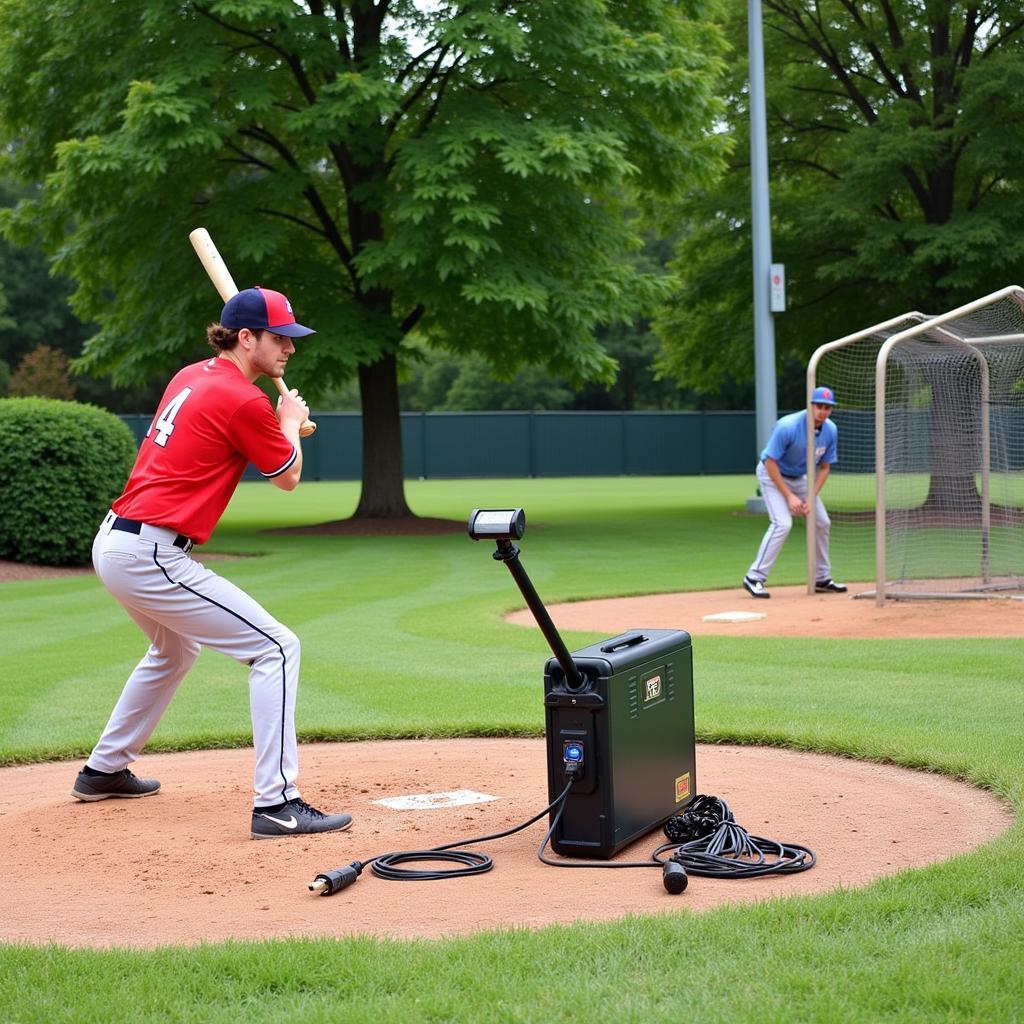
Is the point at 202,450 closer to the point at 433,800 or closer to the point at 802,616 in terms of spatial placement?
the point at 433,800

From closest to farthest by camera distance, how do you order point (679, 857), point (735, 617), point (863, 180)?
1. point (679, 857)
2. point (735, 617)
3. point (863, 180)

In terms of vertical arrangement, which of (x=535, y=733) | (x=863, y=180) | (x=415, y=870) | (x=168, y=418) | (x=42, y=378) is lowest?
(x=535, y=733)

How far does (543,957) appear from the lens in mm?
4211

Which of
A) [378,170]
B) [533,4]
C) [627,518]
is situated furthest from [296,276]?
[627,518]

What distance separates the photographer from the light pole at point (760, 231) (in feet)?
84.1

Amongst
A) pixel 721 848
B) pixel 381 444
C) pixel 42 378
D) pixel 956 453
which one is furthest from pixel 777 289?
pixel 42 378

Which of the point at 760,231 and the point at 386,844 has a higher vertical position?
the point at 760,231

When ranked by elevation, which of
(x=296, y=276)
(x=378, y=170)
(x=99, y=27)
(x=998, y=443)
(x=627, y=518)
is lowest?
(x=627, y=518)

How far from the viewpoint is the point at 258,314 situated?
6.28m

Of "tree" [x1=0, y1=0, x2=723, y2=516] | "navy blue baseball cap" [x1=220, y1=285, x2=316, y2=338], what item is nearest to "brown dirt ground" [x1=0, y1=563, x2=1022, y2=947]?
"navy blue baseball cap" [x1=220, y1=285, x2=316, y2=338]

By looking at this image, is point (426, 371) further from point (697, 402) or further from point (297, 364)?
Answer: point (297, 364)

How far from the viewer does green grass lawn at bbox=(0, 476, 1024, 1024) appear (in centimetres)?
390

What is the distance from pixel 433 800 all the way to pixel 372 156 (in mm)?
19853

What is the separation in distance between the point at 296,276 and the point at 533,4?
6.27m
